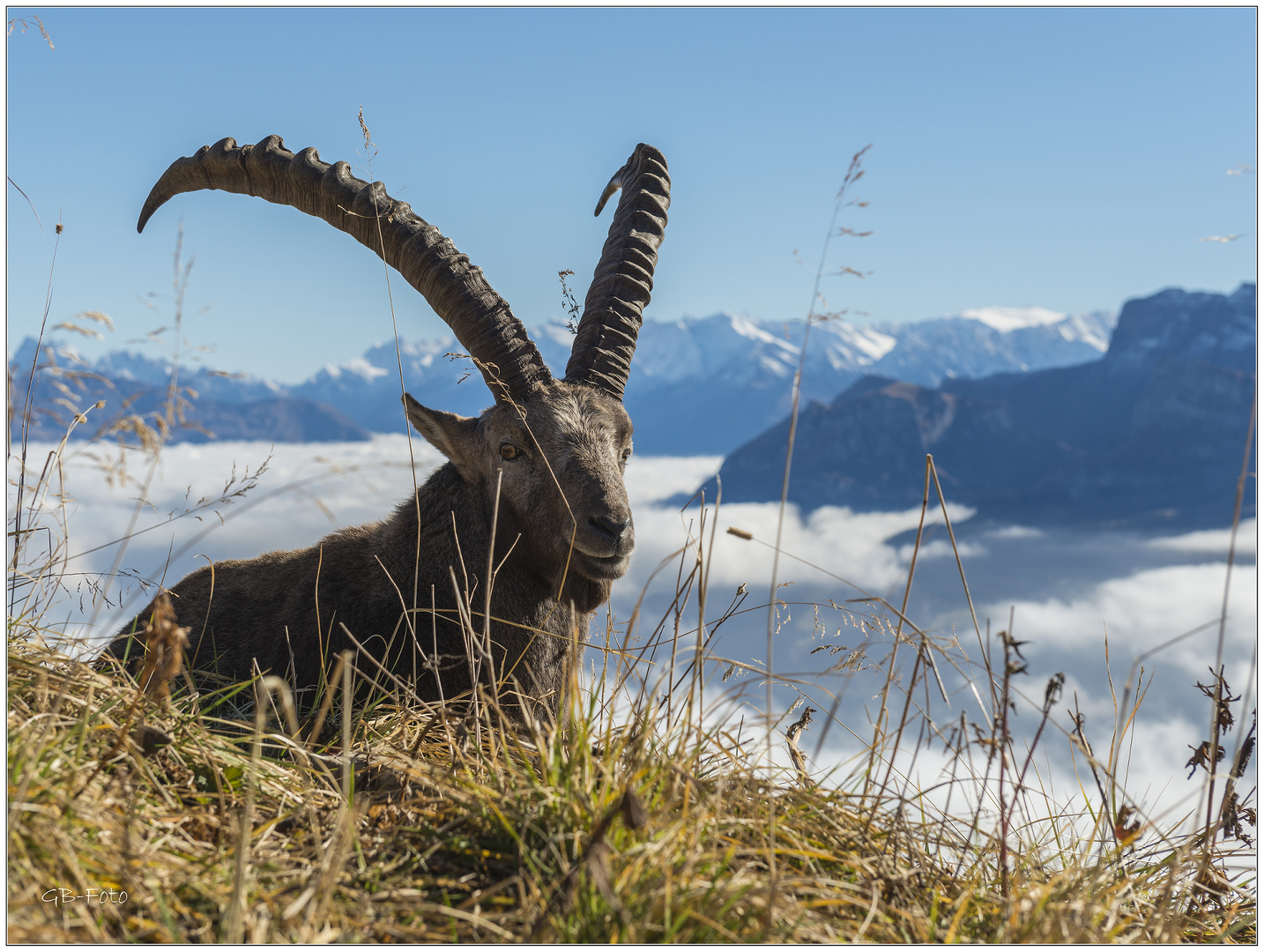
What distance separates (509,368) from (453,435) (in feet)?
2.23

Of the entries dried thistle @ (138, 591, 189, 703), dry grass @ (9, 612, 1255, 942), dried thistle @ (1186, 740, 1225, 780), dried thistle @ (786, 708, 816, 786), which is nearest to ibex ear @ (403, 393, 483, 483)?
dry grass @ (9, 612, 1255, 942)

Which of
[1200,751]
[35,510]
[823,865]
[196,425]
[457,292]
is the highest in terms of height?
[457,292]

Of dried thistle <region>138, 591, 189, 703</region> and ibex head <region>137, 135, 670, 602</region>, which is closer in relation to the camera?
dried thistle <region>138, 591, 189, 703</region>

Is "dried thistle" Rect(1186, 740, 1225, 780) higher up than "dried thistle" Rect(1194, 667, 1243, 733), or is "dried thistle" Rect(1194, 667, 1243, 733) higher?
"dried thistle" Rect(1194, 667, 1243, 733)

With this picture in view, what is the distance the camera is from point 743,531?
3480 millimetres

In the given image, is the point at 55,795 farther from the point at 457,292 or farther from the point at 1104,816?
the point at 457,292

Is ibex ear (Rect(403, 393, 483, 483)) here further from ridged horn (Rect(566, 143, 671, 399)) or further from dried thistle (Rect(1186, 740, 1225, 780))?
dried thistle (Rect(1186, 740, 1225, 780))

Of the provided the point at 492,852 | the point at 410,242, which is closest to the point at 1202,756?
the point at 492,852

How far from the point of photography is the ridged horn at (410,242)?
19.5 ft

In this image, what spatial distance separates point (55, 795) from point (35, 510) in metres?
2.29

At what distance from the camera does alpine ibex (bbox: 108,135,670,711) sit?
5.32 m

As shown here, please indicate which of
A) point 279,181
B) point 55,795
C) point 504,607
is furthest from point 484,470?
point 55,795

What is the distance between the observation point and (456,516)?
5973 mm

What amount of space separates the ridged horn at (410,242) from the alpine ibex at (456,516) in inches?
0.5
